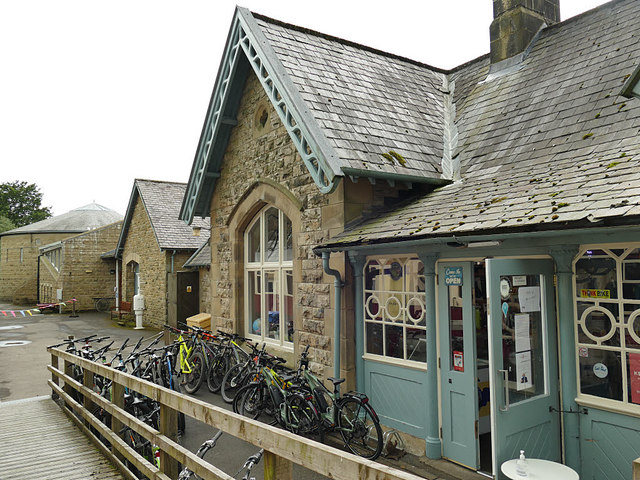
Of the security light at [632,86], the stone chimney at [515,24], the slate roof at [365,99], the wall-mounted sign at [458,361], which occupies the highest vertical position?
the stone chimney at [515,24]

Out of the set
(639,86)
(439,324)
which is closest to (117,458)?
(439,324)

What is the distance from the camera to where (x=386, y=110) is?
8.39 metres

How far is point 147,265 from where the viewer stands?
2178cm

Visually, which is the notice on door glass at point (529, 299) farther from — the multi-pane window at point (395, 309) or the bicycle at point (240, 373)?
the bicycle at point (240, 373)

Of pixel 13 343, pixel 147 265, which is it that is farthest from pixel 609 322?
pixel 147 265

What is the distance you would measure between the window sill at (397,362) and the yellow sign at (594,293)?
2088 millimetres

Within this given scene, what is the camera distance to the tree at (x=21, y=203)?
59281 millimetres

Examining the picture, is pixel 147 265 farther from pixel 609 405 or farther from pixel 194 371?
pixel 609 405

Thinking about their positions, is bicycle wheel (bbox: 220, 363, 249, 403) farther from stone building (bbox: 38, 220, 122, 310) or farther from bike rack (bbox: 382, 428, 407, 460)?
stone building (bbox: 38, 220, 122, 310)

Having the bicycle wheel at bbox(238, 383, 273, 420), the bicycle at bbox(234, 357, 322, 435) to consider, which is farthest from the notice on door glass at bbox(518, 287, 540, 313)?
the bicycle wheel at bbox(238, 383, 273, 420)

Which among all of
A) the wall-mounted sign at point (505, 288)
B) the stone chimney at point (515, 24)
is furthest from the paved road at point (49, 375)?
the stone chimney at point (515, 24)

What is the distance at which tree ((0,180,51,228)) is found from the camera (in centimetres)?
5928

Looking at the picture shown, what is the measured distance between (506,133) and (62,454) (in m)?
7.29

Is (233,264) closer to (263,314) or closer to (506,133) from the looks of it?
(263,314)
